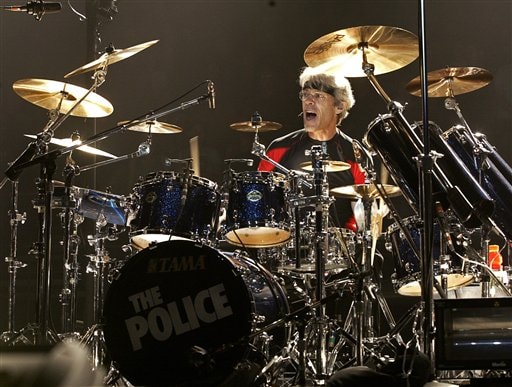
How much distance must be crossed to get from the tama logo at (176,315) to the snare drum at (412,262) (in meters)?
1.51

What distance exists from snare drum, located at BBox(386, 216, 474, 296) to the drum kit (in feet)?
0.04

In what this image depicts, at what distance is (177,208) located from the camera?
3.78 m

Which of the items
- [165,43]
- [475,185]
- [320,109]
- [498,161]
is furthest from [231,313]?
[165,43]

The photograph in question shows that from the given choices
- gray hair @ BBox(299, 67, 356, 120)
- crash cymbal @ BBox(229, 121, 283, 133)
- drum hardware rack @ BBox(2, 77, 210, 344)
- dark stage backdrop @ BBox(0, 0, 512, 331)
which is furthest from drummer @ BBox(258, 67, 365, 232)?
drum hardware rack @ BBox(2, 77, 210, 344)

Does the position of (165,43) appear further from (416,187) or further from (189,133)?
(416,187)

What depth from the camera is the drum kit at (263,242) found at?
279cm

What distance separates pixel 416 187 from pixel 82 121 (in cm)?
334

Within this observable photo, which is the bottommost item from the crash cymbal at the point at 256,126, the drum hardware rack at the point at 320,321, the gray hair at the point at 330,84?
the drum hardware rack at the point at 320,321

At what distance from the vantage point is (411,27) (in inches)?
222

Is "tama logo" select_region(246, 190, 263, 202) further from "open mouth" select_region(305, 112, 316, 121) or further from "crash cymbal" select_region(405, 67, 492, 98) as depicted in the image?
"open mouth" select_region(305, 112, 316, 121)

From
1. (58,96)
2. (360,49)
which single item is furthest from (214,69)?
(360,49)

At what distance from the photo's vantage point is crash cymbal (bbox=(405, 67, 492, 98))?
13.9ft

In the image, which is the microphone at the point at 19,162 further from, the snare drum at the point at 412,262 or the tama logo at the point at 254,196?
the snare drum at the point at 412,262

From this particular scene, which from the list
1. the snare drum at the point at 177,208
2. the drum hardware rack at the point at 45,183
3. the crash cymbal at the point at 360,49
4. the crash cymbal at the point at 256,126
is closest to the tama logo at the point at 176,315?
the drum hardware rack at the point at 45,183
